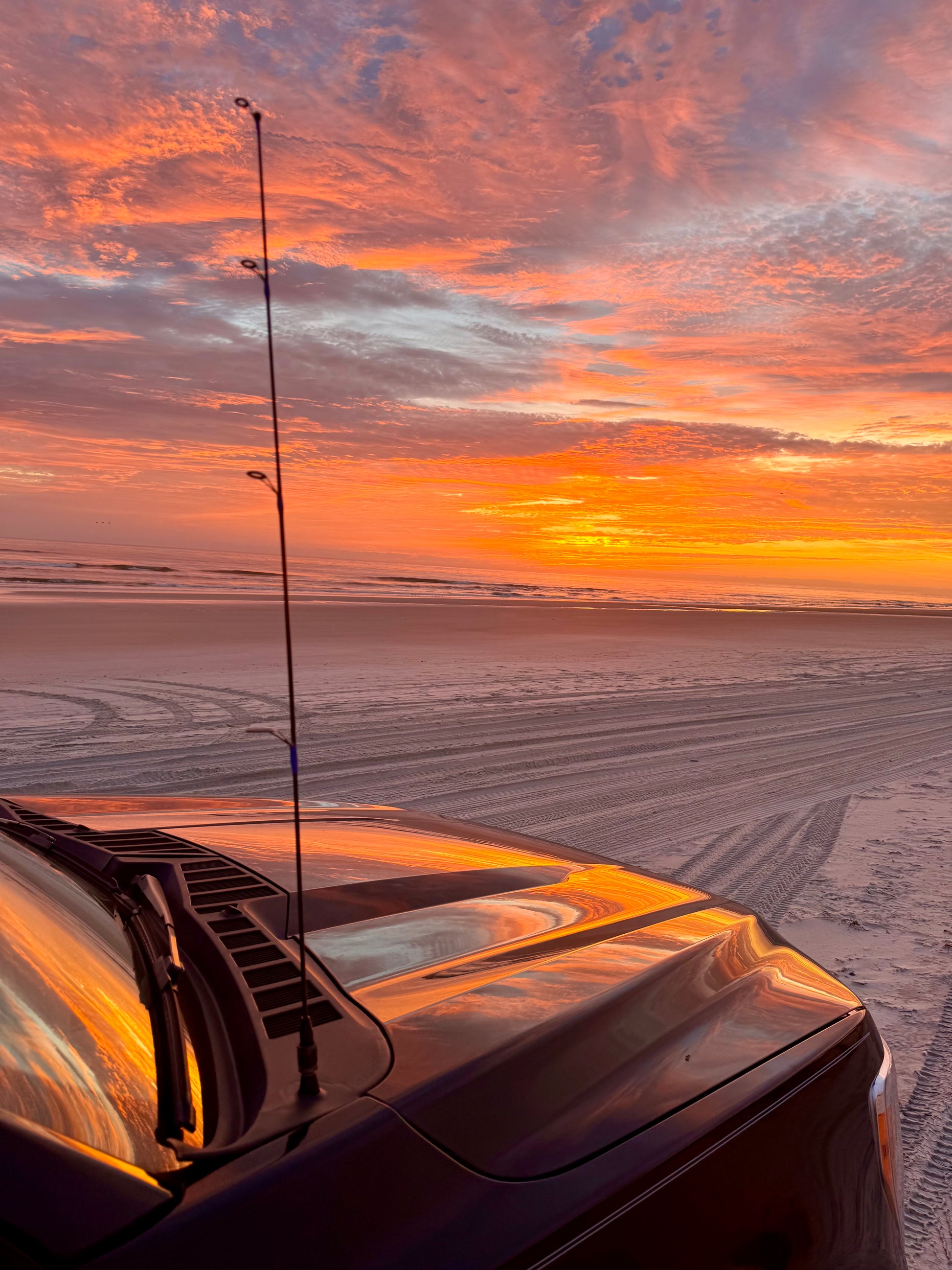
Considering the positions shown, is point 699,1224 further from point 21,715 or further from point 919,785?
point 21,715

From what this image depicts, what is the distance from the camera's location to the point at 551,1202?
1069mm

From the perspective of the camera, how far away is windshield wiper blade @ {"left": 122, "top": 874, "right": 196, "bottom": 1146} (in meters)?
1.07

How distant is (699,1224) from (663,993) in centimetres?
46

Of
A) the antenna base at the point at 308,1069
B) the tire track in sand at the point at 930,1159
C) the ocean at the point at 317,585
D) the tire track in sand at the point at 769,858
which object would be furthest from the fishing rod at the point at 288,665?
the ocean at the point at 317,585

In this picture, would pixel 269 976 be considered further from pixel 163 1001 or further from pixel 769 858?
pixel 769 858

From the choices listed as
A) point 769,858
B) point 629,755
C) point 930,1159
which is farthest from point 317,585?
point 930,1159

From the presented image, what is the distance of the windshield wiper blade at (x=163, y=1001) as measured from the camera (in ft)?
3.51

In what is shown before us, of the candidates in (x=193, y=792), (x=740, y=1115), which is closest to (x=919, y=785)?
(x=193, y=792)

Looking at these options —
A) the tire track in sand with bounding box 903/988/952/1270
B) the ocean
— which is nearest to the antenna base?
the tire track in sand with bounding box 903/988/952/1270

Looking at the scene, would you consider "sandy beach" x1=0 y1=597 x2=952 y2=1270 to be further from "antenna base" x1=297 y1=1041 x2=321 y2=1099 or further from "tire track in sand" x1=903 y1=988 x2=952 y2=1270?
"antenna base" x1=297 y1=1041 x2=321 y2=1099

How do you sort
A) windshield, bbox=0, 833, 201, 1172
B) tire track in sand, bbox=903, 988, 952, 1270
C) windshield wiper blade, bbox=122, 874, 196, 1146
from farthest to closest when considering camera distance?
1. tire track in sand, bbox=903, 988, 952, 1270
2. windshield wiper blade, bbox=122, 874, 196, 1146
3. windshield, bbox=0, 833, 201, 1172

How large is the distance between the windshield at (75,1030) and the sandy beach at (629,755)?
2350 millimetres

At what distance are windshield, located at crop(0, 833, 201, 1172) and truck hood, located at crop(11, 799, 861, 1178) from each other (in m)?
0.34

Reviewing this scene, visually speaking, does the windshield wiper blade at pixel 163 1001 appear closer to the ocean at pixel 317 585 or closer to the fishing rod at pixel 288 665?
the fishing rod at pixel 288 665
